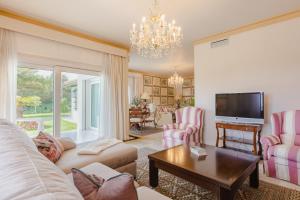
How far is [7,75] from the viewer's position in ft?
9.35

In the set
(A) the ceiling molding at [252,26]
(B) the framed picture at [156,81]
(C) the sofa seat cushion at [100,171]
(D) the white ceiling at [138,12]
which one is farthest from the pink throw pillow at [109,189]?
(B) the framed picture at [156,81]

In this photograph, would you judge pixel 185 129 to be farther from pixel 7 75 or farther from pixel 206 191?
pixel 7 75

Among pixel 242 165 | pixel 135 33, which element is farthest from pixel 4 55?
pixel 242 165

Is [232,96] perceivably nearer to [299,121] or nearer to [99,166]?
[299,121]

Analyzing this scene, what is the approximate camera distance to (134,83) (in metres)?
7.87

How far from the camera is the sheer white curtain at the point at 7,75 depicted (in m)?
2.80

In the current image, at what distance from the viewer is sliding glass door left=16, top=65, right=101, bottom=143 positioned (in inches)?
129

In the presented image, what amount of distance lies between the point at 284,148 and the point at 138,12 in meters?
3.11

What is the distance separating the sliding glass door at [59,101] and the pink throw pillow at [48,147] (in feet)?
5.71

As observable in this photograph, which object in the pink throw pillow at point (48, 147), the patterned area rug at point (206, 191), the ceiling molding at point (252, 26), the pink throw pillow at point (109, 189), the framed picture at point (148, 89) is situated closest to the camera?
the pink throw pillow at point (109, 189)

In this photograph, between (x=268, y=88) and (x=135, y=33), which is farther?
(x=268, y=88)

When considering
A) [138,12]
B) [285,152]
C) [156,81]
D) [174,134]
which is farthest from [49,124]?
[156,81]

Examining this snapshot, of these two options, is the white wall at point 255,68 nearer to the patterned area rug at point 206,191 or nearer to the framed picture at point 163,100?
the patterned area rug at point 206,191

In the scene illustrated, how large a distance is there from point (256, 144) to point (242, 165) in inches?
66.5
